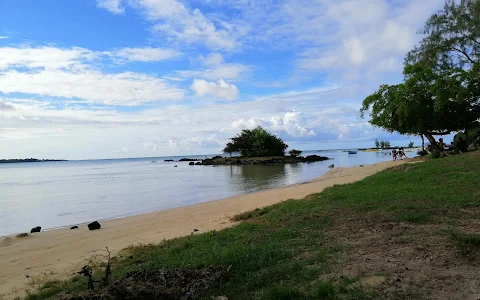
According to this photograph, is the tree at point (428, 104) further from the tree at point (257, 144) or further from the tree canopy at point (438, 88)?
the tree at point (257, 144)

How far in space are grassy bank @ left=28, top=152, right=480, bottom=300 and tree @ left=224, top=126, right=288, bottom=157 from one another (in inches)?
3225

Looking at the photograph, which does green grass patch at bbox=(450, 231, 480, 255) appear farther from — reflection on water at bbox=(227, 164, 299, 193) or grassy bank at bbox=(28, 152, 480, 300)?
reflection on water at bbox=(227, 164, 299, 193)

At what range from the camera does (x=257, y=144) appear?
92.9 m

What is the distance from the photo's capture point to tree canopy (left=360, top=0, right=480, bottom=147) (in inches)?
1063

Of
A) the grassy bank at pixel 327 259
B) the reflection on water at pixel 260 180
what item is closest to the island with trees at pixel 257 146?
the reflection on water at pixel 260 180

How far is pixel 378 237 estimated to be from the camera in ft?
22.7

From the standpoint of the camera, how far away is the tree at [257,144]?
304 ft

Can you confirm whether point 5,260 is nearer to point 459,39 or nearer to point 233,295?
point 233,295

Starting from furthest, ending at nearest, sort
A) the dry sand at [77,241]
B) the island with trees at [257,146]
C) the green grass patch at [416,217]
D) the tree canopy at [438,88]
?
the island with trees at [257,146]
the tree canopy at [438,88]
the dry sand at [77,241]
the green grass patch at [416,217]

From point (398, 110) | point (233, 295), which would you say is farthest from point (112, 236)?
point (398, 110)

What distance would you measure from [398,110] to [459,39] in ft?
21.9

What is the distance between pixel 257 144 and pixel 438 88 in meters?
65.5

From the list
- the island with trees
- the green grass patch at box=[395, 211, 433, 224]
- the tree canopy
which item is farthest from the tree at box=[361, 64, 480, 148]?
the island with trees

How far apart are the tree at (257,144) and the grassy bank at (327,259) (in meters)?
81.9
